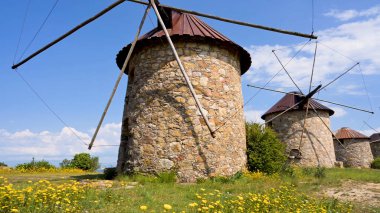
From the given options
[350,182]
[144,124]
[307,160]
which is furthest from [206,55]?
[307,160]

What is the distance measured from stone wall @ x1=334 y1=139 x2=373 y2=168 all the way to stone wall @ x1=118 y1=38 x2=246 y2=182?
21876 millimetres

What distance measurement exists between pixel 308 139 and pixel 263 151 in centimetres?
1033

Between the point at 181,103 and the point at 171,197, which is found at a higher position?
the point at 181,103

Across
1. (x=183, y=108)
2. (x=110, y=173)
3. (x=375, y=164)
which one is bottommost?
(x=110, y=173)

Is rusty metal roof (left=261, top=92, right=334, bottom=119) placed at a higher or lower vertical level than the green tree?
higher

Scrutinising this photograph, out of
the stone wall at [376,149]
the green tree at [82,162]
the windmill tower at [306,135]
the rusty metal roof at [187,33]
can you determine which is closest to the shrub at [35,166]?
the green tree at [82,162]

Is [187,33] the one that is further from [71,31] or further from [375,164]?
[375,164]

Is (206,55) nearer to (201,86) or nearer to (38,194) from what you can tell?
(201,86)

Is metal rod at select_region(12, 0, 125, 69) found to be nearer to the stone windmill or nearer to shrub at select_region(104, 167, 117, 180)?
shrub at select_region(104, 167, 117, 180)

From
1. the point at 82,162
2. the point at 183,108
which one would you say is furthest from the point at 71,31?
the point at 82,162

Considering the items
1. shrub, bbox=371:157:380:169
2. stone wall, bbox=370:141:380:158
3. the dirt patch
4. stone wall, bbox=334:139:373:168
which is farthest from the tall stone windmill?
stone wall, bbox=370:141:380:158

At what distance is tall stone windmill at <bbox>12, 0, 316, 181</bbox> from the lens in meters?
9.47

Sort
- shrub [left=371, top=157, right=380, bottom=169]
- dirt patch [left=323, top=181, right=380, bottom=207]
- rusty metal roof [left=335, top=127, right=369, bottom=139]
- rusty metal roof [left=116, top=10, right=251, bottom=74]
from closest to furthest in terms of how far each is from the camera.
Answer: dirt patch [left=323, top=181, right=380, bottom=207] < rusty metal roof [left=116, top=10, right=251, bottom=74] < shrub [left=371, top=157, right=380, bottom=169] < rusty metal roof [left=335, top=127, right=369, bottom=139]

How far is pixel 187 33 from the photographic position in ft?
33.1
